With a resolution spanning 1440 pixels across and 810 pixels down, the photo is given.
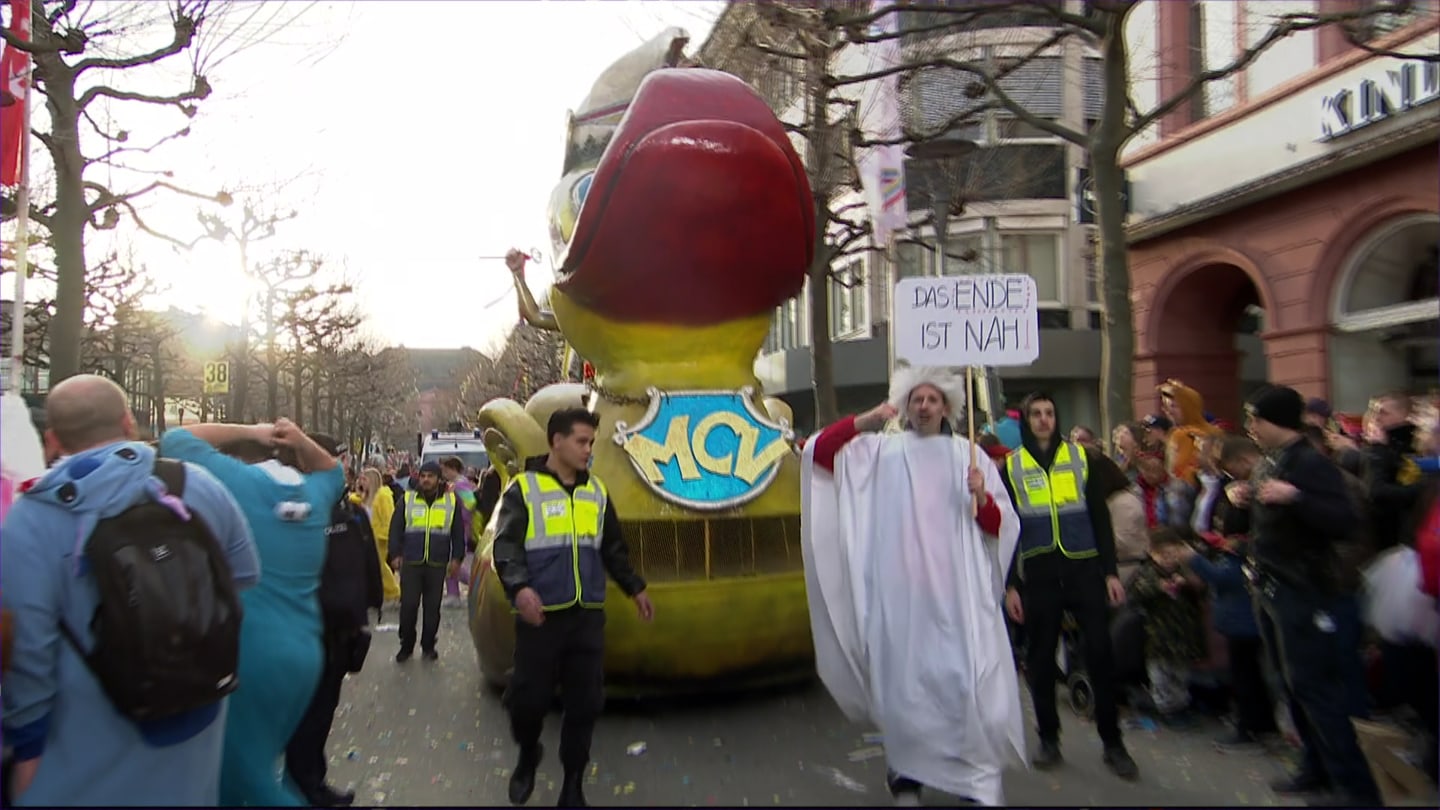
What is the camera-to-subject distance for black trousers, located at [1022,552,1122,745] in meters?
4.67

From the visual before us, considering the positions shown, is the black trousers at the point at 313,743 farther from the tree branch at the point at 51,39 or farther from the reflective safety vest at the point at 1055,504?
the tree branch at the point at 51,39

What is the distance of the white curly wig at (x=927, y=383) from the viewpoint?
14.6 feet

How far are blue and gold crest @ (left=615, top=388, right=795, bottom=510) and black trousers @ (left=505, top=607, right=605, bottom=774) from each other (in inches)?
49.7

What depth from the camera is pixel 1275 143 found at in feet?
43.3

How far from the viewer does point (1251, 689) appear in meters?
5.02

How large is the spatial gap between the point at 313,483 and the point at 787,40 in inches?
403

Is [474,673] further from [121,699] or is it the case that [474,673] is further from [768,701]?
[121,699]

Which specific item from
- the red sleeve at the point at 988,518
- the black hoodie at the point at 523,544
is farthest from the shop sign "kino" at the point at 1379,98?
the black hoodie at the point at 523,544

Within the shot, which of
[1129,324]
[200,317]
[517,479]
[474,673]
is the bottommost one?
[474,673]

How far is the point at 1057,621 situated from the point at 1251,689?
1083 millimetres

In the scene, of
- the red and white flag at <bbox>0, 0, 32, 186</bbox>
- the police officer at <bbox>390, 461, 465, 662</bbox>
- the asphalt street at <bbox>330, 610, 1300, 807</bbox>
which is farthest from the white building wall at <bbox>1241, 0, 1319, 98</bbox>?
the red and white flag at <bbox>0, 0, 32, 186</bbox>

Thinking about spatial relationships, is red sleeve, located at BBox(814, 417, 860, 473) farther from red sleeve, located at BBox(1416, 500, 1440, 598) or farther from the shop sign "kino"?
the shop sign "kino"

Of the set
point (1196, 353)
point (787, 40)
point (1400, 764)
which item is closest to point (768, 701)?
point (1400, 764)

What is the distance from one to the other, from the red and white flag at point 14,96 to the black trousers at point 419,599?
382cm
